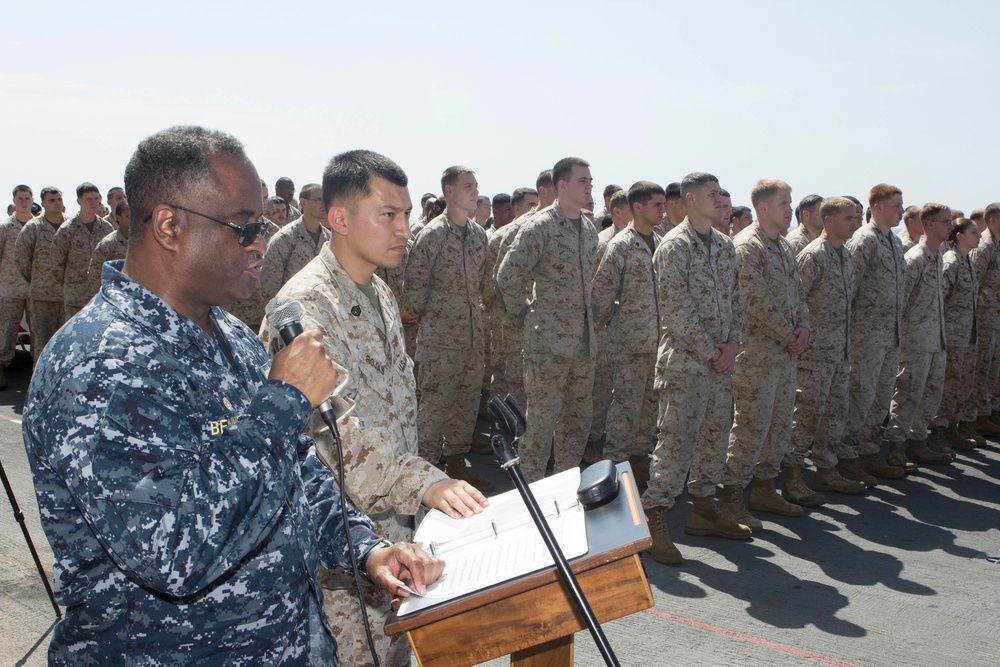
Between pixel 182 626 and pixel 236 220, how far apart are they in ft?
2.54

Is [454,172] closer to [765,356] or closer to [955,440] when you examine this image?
[765,356]

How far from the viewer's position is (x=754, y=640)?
4.13 metres

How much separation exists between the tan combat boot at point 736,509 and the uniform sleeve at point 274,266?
14.2 ft

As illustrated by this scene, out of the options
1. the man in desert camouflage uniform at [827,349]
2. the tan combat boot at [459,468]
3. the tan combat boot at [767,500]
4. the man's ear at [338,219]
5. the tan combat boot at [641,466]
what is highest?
the man's ear at [338,219]

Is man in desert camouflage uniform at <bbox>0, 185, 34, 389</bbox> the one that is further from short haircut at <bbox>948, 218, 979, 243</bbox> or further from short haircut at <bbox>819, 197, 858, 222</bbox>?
short haircut at <bbox>948, 218, 979, 243</bbox>

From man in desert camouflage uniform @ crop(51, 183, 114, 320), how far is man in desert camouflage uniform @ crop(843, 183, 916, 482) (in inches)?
314

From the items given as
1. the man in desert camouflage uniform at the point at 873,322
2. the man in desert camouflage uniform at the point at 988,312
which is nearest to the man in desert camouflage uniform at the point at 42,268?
the man in desert camouflage uniform at the point at 873,322

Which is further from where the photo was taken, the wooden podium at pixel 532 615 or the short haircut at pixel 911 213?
the short haircut at pixel 911 213

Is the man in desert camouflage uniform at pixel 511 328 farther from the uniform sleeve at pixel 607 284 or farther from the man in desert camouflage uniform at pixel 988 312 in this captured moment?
the man in desert camouflage uniform at pixel 988 312

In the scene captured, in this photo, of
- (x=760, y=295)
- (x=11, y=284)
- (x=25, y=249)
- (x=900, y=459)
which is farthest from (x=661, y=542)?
(x=11, y=284)

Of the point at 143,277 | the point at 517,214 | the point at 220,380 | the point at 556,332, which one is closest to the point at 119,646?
the point at 220,380

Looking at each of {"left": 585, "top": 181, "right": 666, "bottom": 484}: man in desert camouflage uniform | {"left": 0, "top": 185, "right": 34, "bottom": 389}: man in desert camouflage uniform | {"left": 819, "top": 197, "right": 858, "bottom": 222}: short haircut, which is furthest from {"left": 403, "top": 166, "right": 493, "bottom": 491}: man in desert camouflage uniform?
{"left": 0, "top": 185, "right": 34, "bottom": 389}: man in desert camouflage uniform

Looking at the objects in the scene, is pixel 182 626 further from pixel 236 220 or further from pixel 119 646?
pixel 236 220

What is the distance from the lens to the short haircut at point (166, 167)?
1675 millimetres
